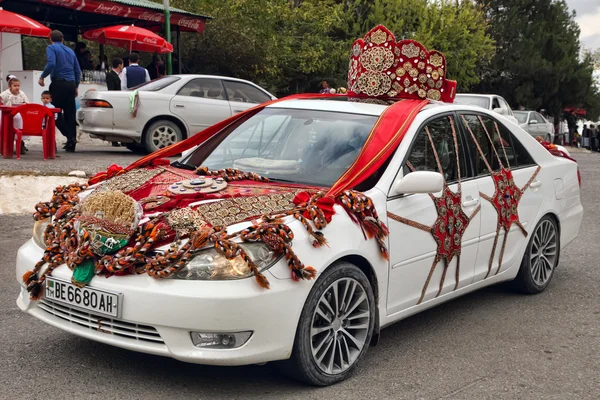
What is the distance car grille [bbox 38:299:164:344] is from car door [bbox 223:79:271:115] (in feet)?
35.5

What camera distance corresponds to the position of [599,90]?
51062 mm

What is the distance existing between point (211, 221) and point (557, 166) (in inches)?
138

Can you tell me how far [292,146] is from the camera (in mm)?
5004

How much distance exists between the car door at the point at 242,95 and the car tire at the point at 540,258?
358 inches

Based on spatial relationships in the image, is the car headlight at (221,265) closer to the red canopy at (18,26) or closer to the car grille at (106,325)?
the car grille at (106,325)

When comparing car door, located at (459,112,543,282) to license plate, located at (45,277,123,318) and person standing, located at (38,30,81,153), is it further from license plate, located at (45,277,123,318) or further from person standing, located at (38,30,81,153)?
person standing, located at (38,30,81,153)

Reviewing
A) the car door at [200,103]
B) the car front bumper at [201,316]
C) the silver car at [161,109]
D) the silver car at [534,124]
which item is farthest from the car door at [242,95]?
the silver car at [534,124]

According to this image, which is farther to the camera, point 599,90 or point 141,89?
point 599,90

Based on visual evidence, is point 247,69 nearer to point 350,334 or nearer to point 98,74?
point 98,74

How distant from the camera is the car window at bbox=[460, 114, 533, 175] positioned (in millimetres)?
5496

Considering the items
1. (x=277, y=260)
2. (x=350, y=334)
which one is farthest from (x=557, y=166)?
(x=277, y=260)

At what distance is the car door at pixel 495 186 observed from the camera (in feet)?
17.7

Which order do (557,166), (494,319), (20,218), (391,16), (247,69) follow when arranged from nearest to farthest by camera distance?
(494,319) < (557,166) < (20,218) < (247,69) < (391,16)

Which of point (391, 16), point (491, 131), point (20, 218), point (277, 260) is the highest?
point (391, 16)
